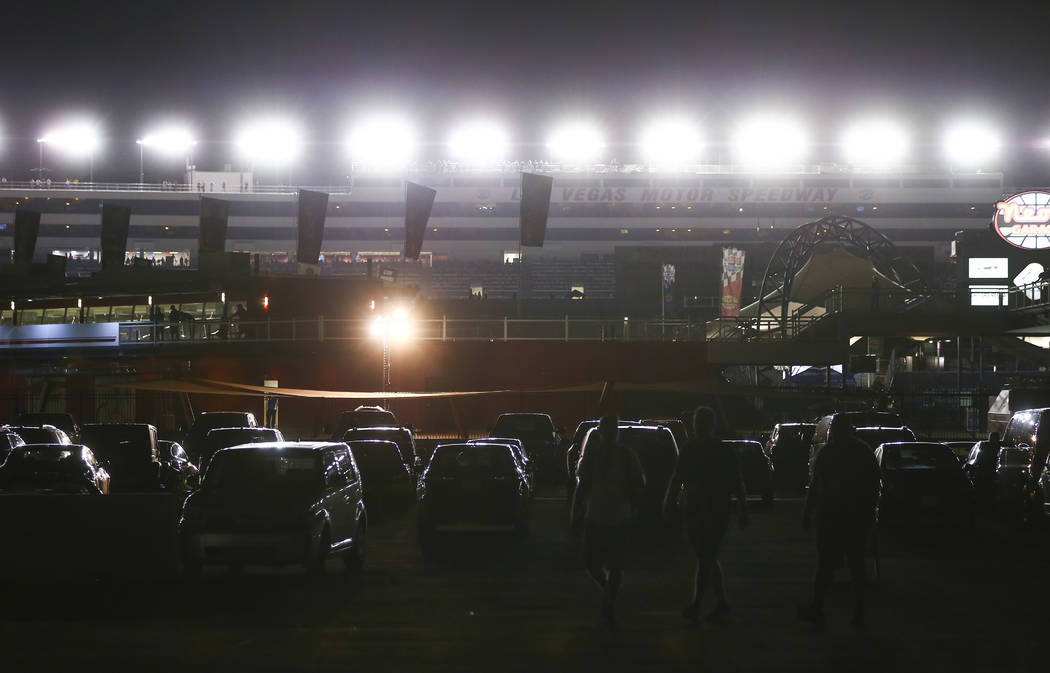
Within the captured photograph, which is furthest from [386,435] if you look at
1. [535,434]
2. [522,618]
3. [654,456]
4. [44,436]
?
[522,618]

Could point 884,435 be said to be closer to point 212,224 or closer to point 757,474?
point 757,474

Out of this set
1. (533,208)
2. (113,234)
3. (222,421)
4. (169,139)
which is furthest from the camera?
(169,139)

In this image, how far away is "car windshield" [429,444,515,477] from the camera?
15.9m

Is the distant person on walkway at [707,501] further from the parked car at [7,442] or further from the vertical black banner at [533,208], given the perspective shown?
the vertical black banner at [533,208]

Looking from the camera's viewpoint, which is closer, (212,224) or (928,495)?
(928,495)

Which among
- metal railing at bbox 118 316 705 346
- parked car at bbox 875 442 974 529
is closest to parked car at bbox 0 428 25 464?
parked car at bbox 875 442 974 529

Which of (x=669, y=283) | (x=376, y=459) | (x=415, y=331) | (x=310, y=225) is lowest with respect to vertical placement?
(x=376, y=459)

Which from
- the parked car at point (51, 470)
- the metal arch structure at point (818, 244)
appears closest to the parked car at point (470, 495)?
the parked car at point (51, 470)

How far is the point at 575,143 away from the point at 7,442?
82610 mm

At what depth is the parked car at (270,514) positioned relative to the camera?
466 inches

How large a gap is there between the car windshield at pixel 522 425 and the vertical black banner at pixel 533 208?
1493 cm

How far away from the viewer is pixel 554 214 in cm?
9200

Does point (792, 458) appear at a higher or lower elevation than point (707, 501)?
lower

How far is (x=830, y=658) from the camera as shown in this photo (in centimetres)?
812
